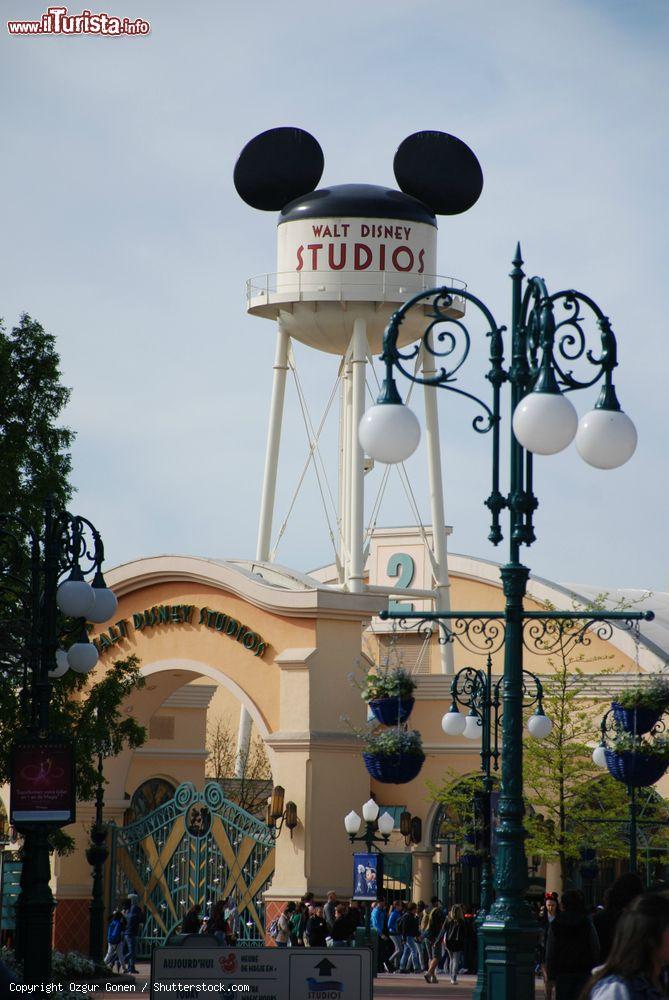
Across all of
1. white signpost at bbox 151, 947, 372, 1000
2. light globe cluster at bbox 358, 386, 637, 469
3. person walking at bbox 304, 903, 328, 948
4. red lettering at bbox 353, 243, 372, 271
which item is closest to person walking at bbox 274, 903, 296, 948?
person walking at bbox 304, 903, 328, 948

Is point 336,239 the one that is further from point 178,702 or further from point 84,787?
point 84,787

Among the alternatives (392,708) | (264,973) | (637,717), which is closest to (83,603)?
(264,973)

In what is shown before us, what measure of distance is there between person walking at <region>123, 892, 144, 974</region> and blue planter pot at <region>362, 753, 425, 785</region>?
5.40 meters

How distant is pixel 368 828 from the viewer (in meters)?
29.6

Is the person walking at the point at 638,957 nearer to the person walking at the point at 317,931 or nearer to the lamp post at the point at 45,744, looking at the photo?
the lamp post at the point at 45,744

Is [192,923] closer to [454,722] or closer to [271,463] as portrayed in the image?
[454,722]

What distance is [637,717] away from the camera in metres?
28.4

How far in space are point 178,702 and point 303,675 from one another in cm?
806

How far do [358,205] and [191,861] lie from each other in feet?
49.4

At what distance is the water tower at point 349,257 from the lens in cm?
4022

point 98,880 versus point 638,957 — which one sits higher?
point 638,957

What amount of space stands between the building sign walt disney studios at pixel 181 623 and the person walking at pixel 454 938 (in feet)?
19.6

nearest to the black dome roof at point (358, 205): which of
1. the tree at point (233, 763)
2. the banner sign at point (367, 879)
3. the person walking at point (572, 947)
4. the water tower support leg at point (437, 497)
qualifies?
the water tower support leg at point (437, 497)

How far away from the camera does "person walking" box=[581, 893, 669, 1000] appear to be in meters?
7.62
